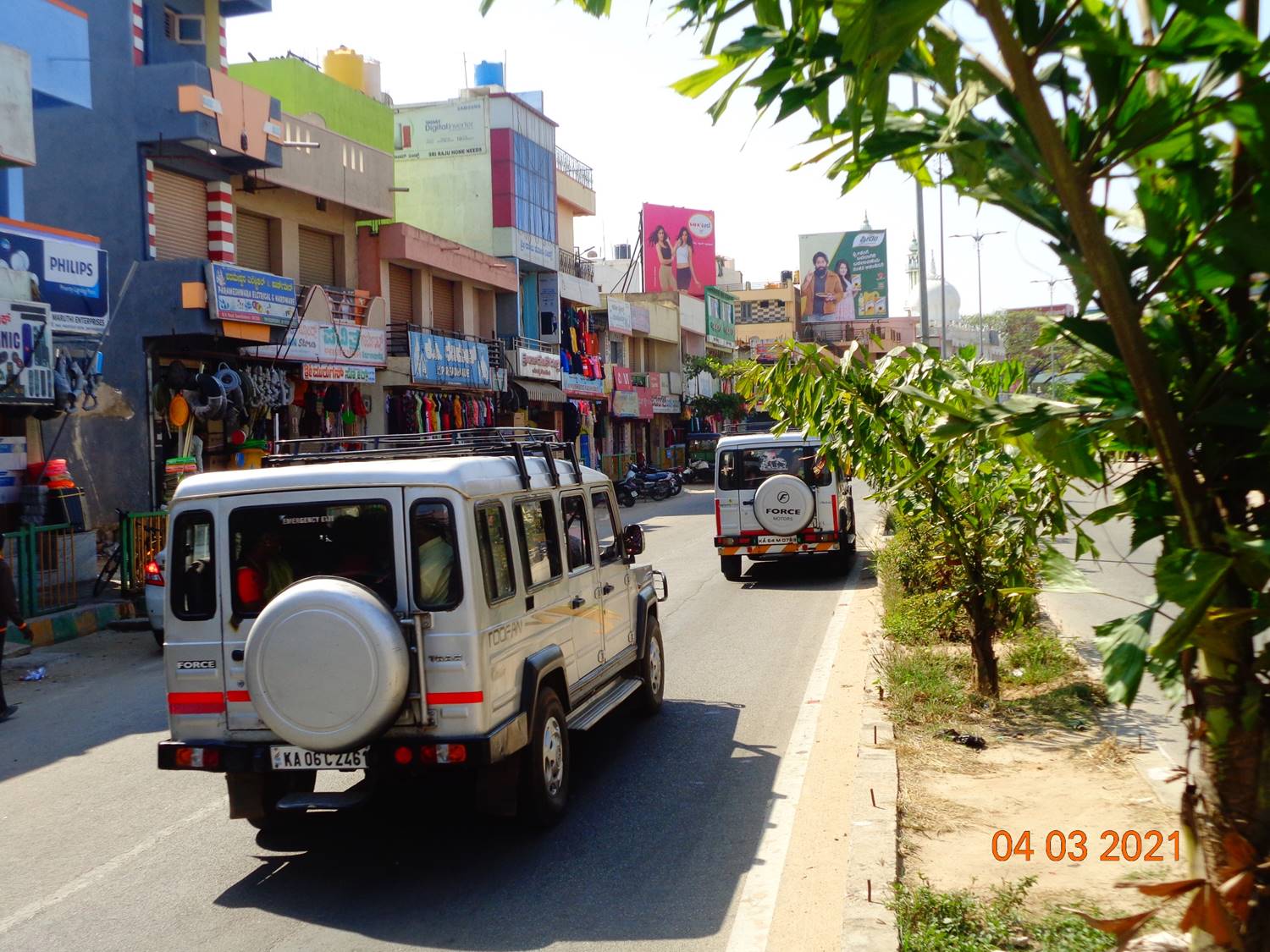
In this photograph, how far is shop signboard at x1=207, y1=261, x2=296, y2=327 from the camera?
20250 mm

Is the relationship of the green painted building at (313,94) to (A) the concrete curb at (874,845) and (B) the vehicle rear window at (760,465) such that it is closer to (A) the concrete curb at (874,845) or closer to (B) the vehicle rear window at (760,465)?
(B) the vehicle rear window at (760,465)

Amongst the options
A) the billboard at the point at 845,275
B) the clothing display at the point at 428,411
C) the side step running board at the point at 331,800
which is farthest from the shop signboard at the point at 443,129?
the billboard at the point at 845,275

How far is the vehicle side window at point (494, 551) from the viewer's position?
575 cm

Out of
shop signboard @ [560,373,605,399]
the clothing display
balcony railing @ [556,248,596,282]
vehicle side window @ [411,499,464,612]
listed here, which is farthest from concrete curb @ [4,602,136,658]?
balcony railing @ [556,248,596,282]

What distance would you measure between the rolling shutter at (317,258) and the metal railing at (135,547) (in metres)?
12.2

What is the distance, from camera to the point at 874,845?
5.43 m

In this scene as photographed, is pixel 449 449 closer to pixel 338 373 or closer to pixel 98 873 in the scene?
pixel 98 873

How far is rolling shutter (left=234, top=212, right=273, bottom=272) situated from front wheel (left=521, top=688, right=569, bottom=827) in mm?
19675

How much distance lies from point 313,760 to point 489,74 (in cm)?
4075

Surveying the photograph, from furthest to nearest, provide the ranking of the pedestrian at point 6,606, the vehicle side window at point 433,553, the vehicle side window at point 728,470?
the vehicle side window at point 728,470 → the pedestrian at point 6,606 → the vehicle side window at point 433,553

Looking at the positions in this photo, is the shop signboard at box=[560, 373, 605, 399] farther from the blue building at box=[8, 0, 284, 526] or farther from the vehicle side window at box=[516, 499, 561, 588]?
the vehicle side window at box=[516, 499, 561, 588]

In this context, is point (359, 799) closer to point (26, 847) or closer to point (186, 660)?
point (186, 660)
